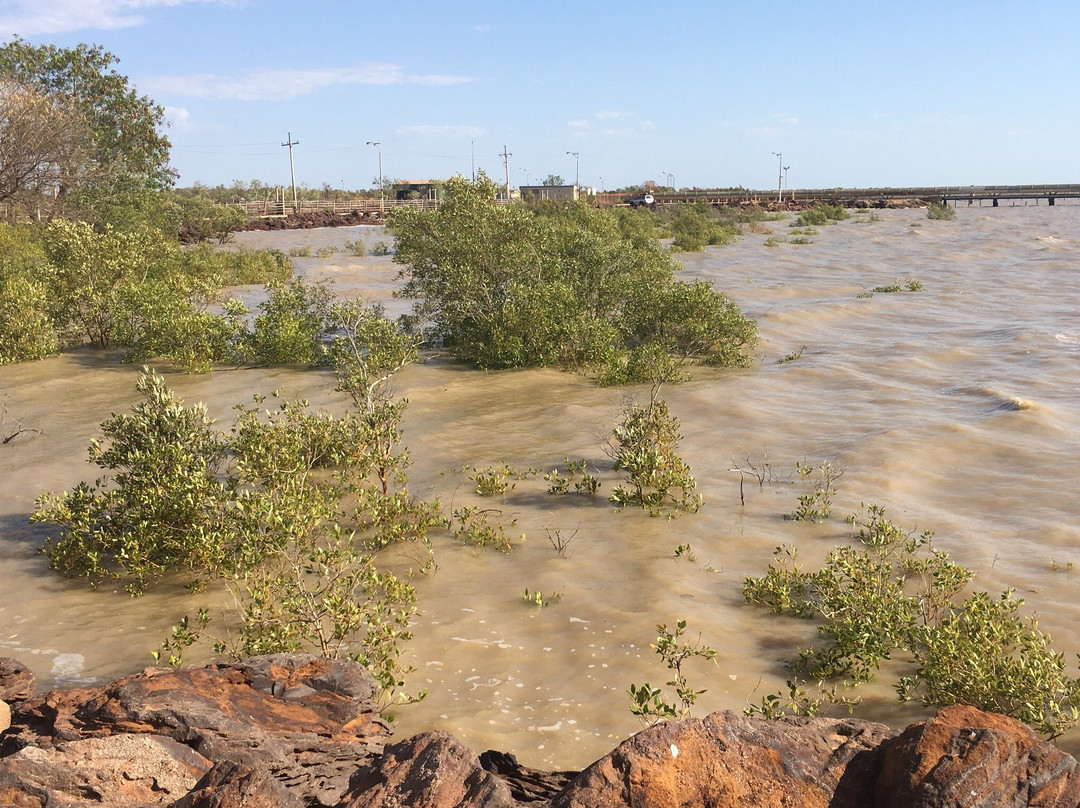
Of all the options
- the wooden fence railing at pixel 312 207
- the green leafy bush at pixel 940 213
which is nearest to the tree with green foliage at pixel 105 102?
the wooden fence railing at pixel 312 207

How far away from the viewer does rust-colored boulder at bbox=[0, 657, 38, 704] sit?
512 cm

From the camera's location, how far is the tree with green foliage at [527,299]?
1591 centimetres

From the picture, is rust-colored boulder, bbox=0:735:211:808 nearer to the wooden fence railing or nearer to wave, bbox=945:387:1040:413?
wave, bbox=945:387:1040:413

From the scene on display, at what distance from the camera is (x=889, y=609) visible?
21.4 feet

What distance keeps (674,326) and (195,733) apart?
13.2 m

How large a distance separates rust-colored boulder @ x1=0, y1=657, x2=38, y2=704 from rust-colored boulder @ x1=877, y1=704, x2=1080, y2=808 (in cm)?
445

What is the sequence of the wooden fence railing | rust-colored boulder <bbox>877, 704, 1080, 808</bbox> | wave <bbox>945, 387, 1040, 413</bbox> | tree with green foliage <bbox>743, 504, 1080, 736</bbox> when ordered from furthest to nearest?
the wooden fence railing, wave <bbox>945, 387, 1040, 413</bbox>, tree with green foliage <bbox>743, 504, 1080, 736</bbox>, rust-colored boulder <bbox>877, 704, 1080, 808</bbox>

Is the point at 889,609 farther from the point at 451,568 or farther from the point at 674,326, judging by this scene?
the point at 674,326

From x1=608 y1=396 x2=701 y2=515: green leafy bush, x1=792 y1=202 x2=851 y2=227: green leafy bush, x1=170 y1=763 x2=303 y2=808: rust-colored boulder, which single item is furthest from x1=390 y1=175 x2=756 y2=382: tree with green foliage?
x1=792 y1=202 x2=851 y2=227: green leafy bush

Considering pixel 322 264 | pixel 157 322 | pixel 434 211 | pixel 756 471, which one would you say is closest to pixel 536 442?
pixel 756 471

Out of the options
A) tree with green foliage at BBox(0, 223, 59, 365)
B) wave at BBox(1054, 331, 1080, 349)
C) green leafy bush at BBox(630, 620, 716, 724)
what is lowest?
green leafy bush at BBox(630, 620, 716, 724)

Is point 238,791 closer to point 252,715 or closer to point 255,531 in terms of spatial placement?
point 252,715

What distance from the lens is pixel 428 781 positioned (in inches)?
129

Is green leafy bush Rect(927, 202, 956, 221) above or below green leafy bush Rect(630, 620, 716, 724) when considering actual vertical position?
above
